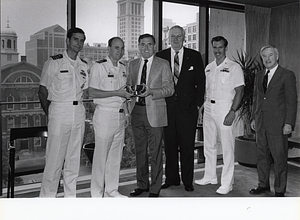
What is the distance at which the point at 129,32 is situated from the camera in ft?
11.4

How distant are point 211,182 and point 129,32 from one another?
1.86 meters

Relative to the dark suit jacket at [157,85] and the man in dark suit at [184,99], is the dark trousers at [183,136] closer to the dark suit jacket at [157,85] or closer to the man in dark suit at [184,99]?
the man in dark suit at [184,99]

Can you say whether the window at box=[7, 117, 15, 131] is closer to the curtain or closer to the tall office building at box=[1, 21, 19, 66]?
the tall office building at box=[1, 21, 19, 66]

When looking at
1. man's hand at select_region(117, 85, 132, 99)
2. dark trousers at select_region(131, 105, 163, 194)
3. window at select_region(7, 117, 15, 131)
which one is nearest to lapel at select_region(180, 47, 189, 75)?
dark trousers at select_region(131, 105, 163, 194)

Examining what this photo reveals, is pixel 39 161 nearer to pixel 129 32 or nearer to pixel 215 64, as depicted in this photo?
pixel 129 32

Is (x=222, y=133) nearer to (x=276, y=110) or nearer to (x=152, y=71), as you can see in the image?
(x=276, y=110)

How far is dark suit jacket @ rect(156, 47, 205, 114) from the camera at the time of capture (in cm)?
363

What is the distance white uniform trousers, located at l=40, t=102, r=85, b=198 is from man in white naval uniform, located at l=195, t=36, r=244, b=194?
1420mm

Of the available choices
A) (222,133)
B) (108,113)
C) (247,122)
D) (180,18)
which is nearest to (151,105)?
(108,113)

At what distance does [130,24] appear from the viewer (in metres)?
3.60

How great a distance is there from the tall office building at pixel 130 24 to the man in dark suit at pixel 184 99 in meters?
0.35

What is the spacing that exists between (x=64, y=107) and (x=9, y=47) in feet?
2.77

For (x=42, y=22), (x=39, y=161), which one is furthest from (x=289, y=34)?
(x=39, y=161)

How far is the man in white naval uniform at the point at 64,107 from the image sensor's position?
10.1ft
